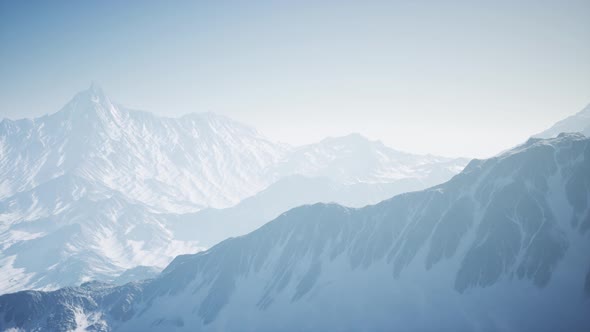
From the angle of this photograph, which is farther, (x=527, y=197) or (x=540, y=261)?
(x=527, y=197)

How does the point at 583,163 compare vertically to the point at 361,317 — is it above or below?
above

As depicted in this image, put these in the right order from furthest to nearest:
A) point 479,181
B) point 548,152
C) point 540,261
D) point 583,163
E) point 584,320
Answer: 1. point 479,181
2. point 548,152
3. point 583,163
4. point 540,261
5. point 584,320

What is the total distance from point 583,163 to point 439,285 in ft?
223

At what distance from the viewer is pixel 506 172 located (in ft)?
600

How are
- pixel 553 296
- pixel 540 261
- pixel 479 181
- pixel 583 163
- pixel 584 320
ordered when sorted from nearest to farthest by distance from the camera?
pixel 584 320 < pixel 553 296 < pixel 540 261 < pixel 583 163 < pixel 479 181

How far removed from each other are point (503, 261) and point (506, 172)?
1585 inches

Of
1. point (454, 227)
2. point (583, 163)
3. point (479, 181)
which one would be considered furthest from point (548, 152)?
point (454, 227)

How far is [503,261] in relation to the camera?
523 ft

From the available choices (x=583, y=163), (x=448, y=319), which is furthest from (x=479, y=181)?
(x=448, y=319)

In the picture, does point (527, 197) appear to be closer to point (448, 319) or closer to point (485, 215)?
point (485, 215)

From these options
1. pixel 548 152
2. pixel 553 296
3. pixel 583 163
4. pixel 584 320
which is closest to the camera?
pixel 584 320

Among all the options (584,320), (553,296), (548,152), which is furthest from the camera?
(548,152)

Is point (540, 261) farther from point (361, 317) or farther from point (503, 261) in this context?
point (361, 317)

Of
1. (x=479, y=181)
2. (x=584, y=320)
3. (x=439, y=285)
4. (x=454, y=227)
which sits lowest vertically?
(x=584, y=320)
